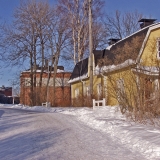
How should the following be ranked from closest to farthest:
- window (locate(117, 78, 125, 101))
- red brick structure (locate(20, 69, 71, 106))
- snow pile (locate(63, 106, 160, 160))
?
1. snow pile (locate(63, 106, 160, 160))
2. window (locate(117, 78, 125, 101))
3. red brick structure (locate(20, 69, 71, 106))

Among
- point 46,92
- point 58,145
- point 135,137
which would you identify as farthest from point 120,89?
point 46,92

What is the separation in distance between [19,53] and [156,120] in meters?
28.5

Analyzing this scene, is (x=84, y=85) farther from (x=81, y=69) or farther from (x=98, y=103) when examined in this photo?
(x=98, y=103)

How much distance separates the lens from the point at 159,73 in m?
12.5

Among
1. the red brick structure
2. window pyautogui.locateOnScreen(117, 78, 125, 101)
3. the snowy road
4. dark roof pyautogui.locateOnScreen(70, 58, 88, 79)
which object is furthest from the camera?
the red brick structure

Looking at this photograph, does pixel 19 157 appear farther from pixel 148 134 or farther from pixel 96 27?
pixel 96 27

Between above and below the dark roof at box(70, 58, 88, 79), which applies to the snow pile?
below

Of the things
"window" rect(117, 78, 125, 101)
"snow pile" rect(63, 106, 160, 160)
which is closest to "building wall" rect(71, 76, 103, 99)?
"window" rect(117, 78, 125, 101)

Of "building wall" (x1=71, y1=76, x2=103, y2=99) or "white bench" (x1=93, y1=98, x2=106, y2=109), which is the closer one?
"white bench" (x1=93, y1=98, x2=106, y2=109)

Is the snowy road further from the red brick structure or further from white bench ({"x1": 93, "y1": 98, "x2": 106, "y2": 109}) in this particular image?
the red brick structure

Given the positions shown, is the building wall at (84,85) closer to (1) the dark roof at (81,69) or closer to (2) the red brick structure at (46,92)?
(1) the dark roof at (81,69)

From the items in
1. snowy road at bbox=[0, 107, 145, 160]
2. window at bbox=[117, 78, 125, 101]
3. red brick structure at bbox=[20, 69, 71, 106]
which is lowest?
snowy road at bbox=[0, 107, 145, 160]

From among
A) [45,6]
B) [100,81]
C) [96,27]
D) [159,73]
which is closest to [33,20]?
[45,6]

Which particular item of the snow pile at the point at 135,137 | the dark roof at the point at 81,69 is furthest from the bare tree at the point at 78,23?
the snow pile at the point at 135,137
